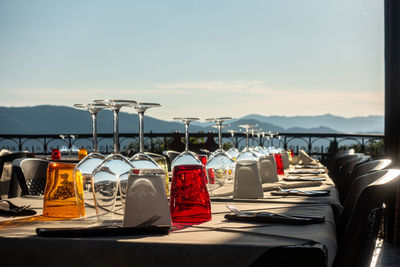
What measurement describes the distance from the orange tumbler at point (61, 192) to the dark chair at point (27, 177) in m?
0.97

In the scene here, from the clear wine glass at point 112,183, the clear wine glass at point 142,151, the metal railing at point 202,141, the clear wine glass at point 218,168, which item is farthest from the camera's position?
the metal railing at point 202,141

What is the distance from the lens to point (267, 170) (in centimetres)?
229

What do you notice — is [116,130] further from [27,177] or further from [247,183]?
[27,177]

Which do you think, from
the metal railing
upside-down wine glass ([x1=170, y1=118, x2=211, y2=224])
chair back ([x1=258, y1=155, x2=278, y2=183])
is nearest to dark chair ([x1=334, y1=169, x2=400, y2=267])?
upside-down wine glass ([x1=170, y1=118, x2=211, y2=224])

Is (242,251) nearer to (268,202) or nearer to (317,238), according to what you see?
(317,238)

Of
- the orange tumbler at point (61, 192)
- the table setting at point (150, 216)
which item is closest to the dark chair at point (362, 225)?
the table setting at point (150, 216)

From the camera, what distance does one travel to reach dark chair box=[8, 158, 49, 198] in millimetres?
2223

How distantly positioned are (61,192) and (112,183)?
10.9 inches

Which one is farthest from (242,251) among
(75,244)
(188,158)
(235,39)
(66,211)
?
(235,39)

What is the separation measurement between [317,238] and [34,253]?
1.87ft

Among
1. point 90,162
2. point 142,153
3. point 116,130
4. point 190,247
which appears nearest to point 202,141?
point 142,153

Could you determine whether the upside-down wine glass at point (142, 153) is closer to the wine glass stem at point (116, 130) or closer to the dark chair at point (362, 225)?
the wine glass stem at point (116, 130)

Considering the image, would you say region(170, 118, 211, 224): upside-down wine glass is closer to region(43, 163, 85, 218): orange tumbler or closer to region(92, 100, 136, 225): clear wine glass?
region(92, 100, 136, 225): clear wine glass

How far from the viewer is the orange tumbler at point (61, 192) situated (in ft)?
4.15
